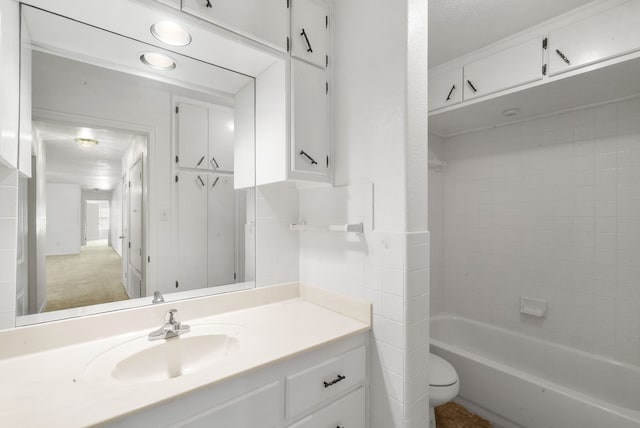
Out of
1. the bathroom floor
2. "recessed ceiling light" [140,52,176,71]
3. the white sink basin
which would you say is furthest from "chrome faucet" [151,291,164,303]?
the bathroom floor

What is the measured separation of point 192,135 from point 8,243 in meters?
0.80

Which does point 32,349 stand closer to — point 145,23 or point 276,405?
point 276,405

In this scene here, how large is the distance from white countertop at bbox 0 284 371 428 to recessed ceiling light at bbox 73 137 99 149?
71cm

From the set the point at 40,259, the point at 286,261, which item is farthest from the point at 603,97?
the point at 40,259

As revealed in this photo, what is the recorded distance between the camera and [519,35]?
1.72 meters

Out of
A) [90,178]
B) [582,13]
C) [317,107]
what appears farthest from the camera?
[582,13]

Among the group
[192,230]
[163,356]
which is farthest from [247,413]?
[192,230]

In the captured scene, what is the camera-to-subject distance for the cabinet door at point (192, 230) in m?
1.38

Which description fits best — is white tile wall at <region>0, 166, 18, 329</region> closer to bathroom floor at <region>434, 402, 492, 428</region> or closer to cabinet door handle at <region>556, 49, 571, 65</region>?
bathroom floor at <region>434, 402, 492, 428</region>

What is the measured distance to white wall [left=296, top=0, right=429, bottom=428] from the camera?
45.2 inches

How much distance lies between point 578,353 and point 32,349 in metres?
3.04

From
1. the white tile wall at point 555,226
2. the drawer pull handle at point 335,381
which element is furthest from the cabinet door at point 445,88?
the drawer pull handle at point 335,381

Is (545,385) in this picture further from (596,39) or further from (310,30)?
(310,30)

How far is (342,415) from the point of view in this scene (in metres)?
1.14
